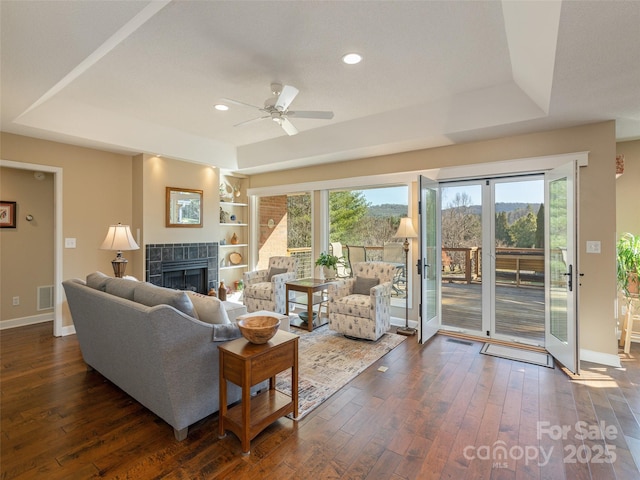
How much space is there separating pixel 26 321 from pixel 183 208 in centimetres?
276

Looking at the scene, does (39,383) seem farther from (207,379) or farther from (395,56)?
(395,56)

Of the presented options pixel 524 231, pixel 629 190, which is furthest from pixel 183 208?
→ pixel 629 190

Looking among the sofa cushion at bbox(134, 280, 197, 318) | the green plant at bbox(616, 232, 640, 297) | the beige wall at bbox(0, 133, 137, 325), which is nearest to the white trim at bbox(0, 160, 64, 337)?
the beige wall at bbox(0, 133, 137, 325)

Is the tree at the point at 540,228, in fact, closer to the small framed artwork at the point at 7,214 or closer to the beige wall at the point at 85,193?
the beige wall at the point at 85,193

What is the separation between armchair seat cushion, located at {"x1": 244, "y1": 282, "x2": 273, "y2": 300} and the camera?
488cm

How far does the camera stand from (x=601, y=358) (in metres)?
3.34

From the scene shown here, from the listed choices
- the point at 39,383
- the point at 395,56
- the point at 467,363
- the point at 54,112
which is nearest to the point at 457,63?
the point at 395,56

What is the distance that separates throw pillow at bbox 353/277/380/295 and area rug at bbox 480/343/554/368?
4.96 ft

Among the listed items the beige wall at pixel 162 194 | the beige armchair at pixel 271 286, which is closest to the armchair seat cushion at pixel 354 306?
the beige armchair at pixel 271 286

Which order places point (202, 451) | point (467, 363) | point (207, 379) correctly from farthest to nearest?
1. point (467, 363)
2. point (207, 379)
3. point (202, 451)

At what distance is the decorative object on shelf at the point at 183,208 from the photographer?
16.8 ft

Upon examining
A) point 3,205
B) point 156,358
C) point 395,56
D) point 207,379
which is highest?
point 395,56

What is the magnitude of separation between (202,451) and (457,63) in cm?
361

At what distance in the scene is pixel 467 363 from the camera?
11.0 feet
